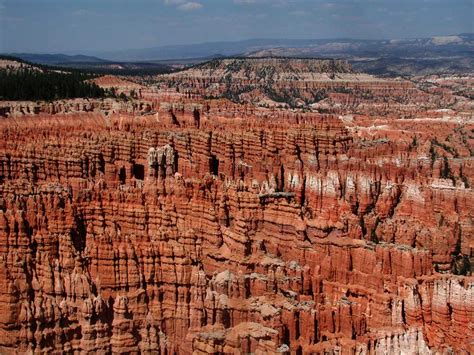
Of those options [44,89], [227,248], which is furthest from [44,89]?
[227,248]

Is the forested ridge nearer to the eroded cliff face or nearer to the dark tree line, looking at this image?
the dark tree line

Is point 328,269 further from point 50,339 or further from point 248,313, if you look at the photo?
point 50,339

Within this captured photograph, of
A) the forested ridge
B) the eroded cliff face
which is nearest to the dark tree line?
the forested ridge

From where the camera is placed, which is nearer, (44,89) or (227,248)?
(227,248)

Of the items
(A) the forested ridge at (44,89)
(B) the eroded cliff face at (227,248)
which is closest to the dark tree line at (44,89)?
(A) the forested ridge at (44,89)

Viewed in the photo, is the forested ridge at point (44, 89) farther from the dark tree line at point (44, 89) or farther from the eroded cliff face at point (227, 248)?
the eroded cliff face at point (227, 248)

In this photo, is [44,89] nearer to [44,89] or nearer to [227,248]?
[44,89]

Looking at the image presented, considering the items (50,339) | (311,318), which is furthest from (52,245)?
(311,318)

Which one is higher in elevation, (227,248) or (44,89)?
(44,89)
